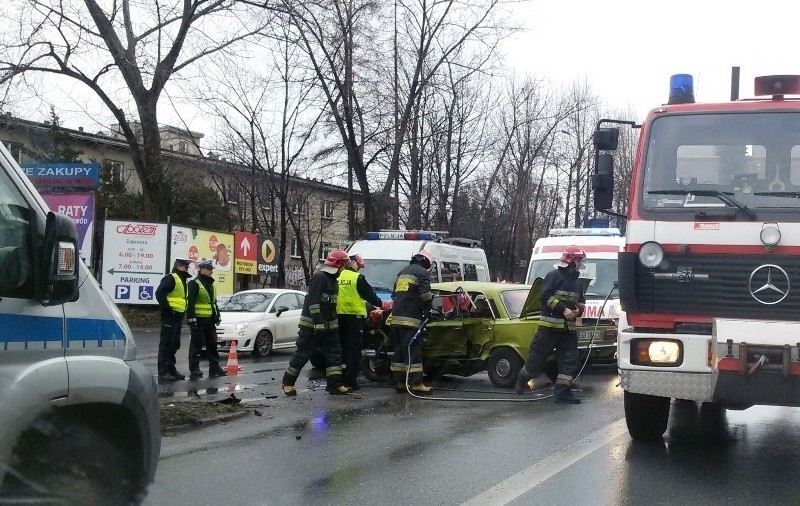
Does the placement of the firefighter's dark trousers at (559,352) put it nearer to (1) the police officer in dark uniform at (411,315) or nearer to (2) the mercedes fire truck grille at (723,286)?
(1) the police officer in dark uniform at (411,315)

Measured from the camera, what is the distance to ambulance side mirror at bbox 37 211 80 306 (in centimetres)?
350

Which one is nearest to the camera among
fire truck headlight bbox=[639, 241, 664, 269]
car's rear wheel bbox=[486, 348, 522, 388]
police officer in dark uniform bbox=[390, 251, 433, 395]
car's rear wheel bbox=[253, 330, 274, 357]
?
fire truck headlight bbox=[639, 241, 664, 269]

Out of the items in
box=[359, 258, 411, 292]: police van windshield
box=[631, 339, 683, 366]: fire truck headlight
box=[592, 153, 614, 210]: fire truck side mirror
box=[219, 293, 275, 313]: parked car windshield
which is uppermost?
box=[592, 153, 614, 210]: fire truck side mirror

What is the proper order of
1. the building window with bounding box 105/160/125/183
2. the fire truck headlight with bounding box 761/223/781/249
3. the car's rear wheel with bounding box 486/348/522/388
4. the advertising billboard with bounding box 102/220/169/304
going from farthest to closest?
the building window with bounding box 105/160/125/183 → the advertising billboard with bounding box 102/220/169/304 → the car's rear wheel with bounding box 486/348/522/388 → the fire truck headlight with bounding box 761/223/781/249

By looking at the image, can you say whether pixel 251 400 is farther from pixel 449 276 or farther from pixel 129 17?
pixel 129 17

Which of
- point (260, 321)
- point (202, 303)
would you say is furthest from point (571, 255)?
point (260, 321)

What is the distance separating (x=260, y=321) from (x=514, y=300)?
22.2 feet

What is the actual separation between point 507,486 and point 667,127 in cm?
314

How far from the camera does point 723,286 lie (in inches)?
274

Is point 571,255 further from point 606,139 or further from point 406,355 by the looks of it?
point 606,139

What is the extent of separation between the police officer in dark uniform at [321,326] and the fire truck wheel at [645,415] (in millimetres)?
4498

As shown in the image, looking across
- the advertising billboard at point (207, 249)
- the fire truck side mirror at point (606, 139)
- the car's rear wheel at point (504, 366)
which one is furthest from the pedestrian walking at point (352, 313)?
the advertising billboard at point (207, 249)

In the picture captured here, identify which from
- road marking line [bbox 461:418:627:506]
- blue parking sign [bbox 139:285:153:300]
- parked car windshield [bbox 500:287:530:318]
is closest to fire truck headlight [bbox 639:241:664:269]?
road marking line [bbox 461:418:627:506]

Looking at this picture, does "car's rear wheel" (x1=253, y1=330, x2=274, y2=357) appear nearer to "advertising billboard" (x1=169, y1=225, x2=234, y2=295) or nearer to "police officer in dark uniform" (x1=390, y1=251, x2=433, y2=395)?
"police officer in dark uniform" (x1=390, y1=251, x2=433, y2=395)
